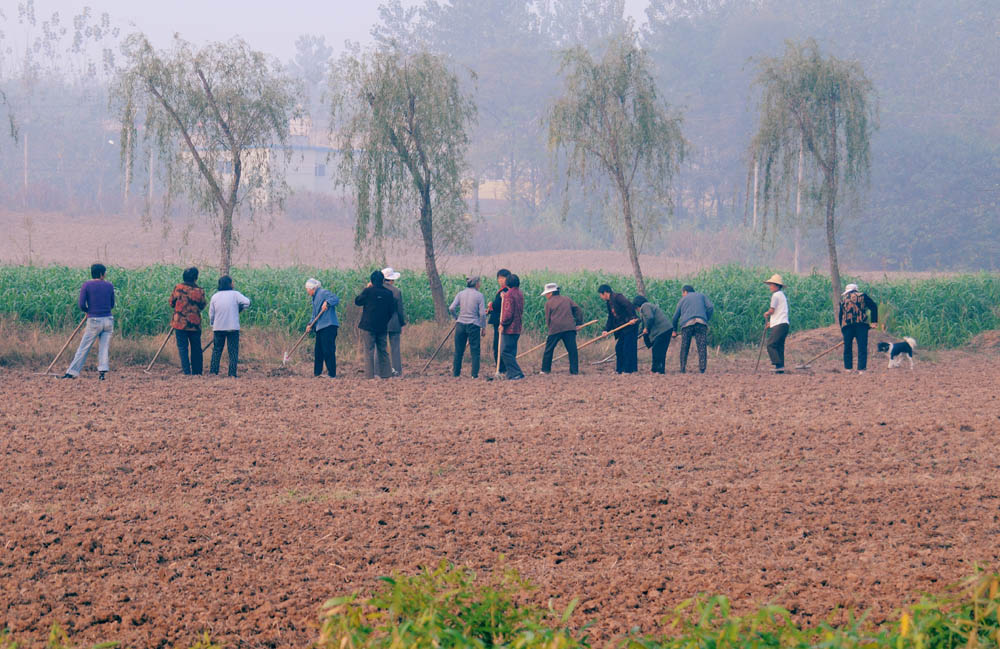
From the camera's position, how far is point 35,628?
5160mm

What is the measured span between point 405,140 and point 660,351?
6891 millimetres

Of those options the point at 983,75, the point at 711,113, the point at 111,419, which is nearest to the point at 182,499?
the point at 111,419

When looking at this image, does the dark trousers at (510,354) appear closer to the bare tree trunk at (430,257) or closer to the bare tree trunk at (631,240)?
the bare tree trunk at (430,257)

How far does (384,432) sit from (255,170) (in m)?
11.6

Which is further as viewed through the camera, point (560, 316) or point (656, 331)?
point (656, 331)

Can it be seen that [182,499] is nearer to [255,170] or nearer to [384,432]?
[384,432]

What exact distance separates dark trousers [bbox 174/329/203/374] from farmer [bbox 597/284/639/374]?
20.9ft

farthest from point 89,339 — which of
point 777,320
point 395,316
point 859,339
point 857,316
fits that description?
point 859,339

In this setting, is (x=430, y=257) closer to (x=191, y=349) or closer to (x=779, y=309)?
(x=191, y=349)

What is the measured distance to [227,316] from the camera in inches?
579

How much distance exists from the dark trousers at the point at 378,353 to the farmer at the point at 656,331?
4.25m

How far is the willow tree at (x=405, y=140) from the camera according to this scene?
19.1 meters

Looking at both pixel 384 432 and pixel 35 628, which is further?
pixel 384 432

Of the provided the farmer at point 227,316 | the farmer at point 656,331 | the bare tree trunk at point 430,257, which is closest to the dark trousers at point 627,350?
the farmer at point 656,331
